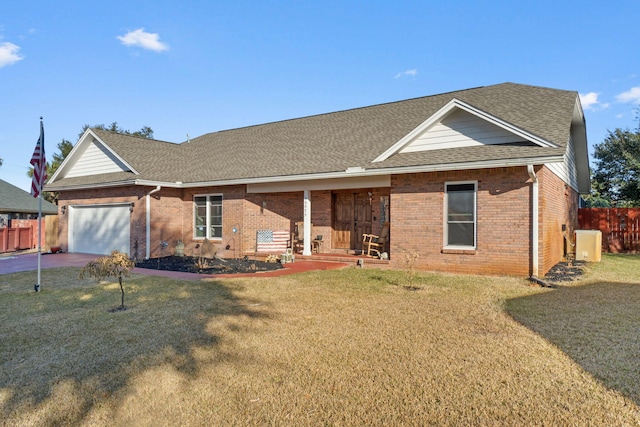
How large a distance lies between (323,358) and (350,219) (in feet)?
34.2

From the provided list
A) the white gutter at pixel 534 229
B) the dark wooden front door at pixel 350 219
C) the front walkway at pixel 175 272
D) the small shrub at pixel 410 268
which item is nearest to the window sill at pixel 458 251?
the small shrub at pixel 410 268

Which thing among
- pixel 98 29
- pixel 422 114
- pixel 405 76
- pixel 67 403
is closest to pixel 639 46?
pixel 405 76

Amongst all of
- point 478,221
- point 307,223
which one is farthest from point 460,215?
point 307,223

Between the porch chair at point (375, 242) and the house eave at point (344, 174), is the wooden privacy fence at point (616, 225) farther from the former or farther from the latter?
the house eave at point (344, 174)

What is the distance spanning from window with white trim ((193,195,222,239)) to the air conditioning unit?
13874mm

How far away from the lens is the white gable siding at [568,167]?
39.4ft

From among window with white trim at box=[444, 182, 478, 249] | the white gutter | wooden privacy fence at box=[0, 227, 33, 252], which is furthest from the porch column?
wooden privacy fence at box=[0, 227, 33, 252]

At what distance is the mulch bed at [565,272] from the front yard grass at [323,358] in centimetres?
154

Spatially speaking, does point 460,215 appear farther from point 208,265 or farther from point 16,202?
point 16,202

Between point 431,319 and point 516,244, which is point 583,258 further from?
point 431,319

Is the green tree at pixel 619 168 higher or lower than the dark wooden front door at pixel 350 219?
higher

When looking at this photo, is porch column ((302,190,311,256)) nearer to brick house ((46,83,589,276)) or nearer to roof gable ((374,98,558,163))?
brick house ((46,83,589,276))

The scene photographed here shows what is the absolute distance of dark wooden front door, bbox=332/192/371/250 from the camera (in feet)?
47.3

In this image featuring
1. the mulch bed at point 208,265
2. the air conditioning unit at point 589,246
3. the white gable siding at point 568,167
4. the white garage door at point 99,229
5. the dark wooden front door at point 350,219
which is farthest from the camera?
the white garage door at point 99,229
